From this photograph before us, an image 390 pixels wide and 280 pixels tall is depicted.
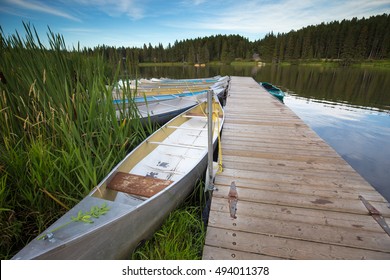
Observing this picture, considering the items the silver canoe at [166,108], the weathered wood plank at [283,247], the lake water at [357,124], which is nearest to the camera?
the weathered wood plank at [283,247]

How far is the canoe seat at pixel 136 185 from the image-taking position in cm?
211

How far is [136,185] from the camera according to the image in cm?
221

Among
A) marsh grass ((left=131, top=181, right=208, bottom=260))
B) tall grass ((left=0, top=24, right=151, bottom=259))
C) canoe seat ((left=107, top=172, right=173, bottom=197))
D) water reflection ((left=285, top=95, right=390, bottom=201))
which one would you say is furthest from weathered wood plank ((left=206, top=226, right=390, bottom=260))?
water reflection ((left=285, top=95, right=390, bottom=201))

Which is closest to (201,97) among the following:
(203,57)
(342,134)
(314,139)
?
(314,139)

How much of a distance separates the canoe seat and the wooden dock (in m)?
0.71

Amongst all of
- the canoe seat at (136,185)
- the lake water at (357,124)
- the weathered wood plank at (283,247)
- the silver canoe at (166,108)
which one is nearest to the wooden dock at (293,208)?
the weathered wood plank at (283,247)

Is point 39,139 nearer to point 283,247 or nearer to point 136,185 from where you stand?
point 136,185

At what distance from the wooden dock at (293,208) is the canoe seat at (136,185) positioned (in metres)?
0.71

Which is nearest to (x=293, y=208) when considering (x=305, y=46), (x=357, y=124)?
(x=357, y=124)

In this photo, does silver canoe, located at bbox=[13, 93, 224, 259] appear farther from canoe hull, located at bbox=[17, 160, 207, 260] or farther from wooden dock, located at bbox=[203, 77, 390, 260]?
wooden dock, located at bbox=[203, 77, 390, 260]

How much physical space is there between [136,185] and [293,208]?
5.95 ft

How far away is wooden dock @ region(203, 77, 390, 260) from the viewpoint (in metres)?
1.57

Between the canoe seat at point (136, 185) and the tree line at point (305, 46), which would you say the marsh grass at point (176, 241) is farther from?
the tree line at point (305, 46)
